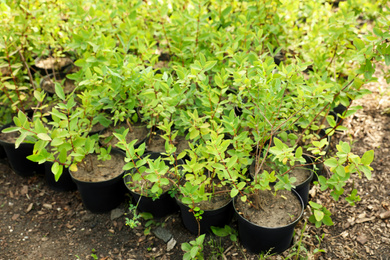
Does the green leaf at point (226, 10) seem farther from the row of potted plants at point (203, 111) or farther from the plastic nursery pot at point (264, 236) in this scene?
the plastic nursery pot at point (264, 236)

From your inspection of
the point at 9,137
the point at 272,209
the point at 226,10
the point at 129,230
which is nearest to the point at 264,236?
the point at 272,209

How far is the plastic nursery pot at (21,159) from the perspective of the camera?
2.92 metres

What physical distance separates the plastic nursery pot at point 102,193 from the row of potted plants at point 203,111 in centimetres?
1

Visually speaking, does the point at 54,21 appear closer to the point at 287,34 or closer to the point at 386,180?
the point at 287,34

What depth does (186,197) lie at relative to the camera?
2096 millimetres

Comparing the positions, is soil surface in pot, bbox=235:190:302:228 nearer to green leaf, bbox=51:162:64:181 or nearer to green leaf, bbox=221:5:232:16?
green leaf, bbox=51:162:64:181

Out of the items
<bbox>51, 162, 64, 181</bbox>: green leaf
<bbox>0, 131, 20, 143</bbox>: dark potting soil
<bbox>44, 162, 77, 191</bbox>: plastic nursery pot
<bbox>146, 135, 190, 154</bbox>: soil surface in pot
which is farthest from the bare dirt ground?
<bbox>51, 162, 64, 181</bbox>: green leaf

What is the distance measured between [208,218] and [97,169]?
3.11 ft

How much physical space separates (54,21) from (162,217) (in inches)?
76.1

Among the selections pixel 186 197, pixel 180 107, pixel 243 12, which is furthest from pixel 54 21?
pixel 186 197

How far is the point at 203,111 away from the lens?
2.33 m

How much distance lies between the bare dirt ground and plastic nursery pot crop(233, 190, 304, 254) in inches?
2.5

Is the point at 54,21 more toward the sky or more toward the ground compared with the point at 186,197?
more toward the sky

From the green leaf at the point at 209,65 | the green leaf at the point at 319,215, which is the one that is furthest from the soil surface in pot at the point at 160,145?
the green leaf at the point at 319,215
